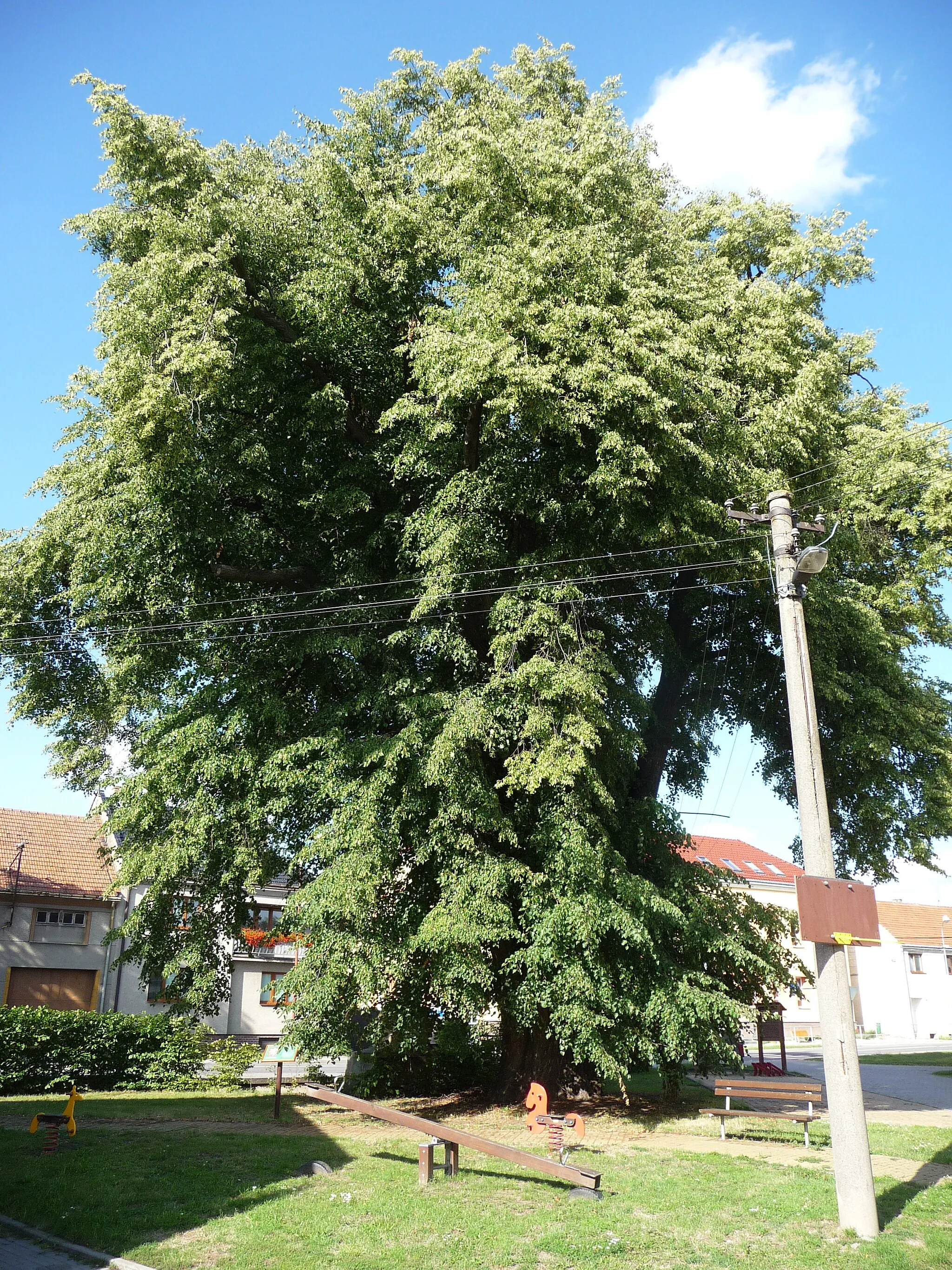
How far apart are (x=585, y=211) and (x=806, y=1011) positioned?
1857 inches

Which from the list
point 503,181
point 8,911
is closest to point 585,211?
point 503,181

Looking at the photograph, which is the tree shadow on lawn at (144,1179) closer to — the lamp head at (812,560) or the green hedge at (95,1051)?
the green hedge at (95,1051)

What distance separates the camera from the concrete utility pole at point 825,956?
7.94 metres

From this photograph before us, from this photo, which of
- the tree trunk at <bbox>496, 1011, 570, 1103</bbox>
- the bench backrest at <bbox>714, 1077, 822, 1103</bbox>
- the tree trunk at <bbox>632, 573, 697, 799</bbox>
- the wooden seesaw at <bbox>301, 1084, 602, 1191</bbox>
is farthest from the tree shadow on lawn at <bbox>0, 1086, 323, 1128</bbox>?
the tree trunk at <bbox>632, 573, 697, 799</bbox>

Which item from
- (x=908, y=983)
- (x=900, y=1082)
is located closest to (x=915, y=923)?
(x=908, y=983)

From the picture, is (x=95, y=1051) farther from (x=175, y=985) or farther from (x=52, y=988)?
(x=52, y=988)

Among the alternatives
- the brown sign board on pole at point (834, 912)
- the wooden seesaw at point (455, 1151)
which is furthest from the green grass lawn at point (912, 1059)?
the brown sign board on pole at point (834, 912)

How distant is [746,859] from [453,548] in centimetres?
4407

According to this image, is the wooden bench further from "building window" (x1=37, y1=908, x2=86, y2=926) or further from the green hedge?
"building window" (x1=37, y1=908, x2=86, y2=926)

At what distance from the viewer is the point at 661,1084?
19641 mm

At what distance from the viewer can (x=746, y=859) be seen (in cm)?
5256

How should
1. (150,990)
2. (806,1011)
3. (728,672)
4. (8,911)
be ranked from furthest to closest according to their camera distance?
1. (806,1011)
2. (150,990)
3. (8,911)
4. (728,672)

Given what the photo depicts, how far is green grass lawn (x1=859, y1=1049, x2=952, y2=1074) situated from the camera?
91.0 feet

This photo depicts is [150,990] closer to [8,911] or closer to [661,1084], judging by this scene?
[8,911]
